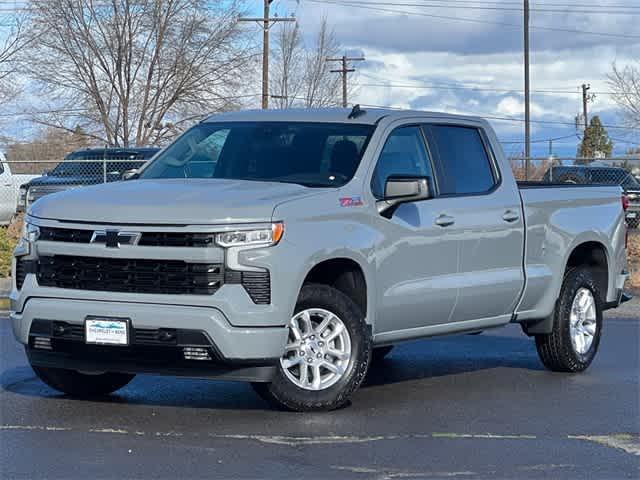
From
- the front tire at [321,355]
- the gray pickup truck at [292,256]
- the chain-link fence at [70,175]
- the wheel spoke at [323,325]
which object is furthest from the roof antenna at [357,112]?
the chain-link fence at [70,175]

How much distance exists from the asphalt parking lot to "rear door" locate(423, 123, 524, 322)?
69 cm

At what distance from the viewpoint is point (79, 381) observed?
870 cm

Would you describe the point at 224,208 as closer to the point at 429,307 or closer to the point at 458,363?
the point at 429,307

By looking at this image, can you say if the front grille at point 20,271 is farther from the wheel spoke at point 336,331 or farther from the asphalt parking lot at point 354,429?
the wheel spoke at point 336,331

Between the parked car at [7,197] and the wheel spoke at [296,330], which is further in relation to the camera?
the parked car at [7,197]

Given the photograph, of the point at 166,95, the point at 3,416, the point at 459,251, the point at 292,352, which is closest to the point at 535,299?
the point at 459,251

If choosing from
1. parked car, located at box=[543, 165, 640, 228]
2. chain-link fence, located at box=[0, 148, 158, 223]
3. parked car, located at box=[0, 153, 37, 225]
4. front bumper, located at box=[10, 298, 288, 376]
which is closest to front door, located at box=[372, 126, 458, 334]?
front bumper, located at box=[10, 298, 288, 376]

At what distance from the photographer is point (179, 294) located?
300 inches

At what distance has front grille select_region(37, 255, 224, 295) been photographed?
24.9 ft

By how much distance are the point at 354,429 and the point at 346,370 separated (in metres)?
0.59

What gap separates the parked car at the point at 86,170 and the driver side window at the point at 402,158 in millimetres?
14844

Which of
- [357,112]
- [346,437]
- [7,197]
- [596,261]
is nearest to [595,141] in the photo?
[7,197]

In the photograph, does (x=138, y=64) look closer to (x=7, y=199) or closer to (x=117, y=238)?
(x=7, y=199)

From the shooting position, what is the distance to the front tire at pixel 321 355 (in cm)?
793
